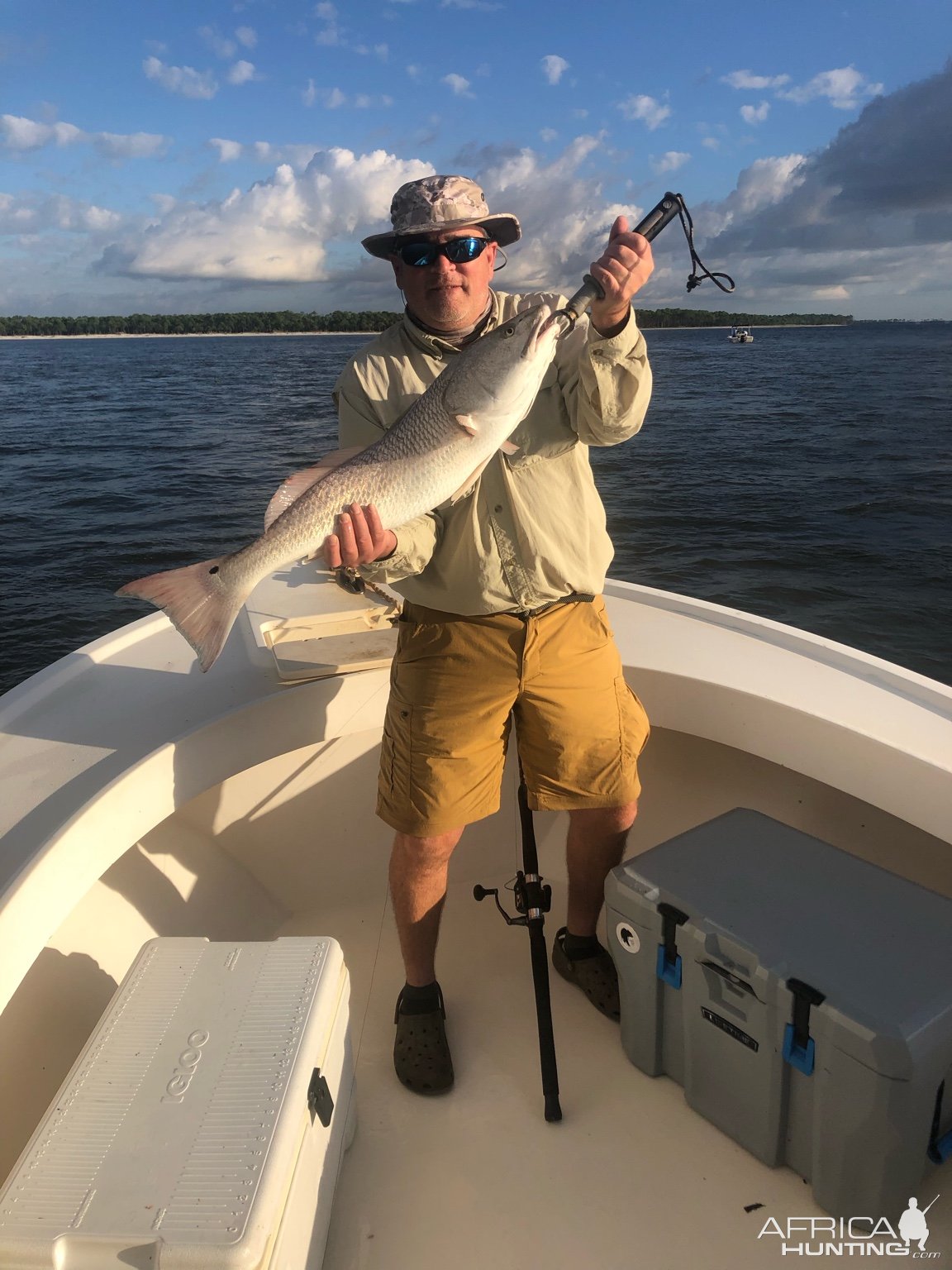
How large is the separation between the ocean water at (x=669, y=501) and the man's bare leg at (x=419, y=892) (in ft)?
32.8

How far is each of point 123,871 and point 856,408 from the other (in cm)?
3836

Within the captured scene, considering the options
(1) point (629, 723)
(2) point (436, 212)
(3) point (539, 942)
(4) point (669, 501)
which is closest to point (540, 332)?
(2) point (436, 212)

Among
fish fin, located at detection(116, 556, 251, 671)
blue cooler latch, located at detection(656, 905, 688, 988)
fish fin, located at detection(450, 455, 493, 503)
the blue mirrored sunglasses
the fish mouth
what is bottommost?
blue cooler latch, located at detection(656, 905, 688, 988)

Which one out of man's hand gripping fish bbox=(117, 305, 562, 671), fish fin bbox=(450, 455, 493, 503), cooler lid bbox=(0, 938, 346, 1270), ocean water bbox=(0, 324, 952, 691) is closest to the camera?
cooler lid bbox=(0, 938, 346, 1270)

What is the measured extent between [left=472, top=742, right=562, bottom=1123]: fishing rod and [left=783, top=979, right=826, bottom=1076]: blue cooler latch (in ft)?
2.72

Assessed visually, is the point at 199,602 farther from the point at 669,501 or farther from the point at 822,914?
the point at 669,501

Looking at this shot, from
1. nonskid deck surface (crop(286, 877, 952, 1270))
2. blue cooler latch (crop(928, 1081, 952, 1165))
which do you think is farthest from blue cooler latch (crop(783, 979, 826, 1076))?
nonskid deck surface (crop(286, 877, 952, 1270))

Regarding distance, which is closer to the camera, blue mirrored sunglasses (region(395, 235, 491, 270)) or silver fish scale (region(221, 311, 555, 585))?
silver fish scale (region(221, 311, 555, 585))

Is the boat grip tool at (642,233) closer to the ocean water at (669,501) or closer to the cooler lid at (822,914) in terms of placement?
the cooler lid at (822,914)

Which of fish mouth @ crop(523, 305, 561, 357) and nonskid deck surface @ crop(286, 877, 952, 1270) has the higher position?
fish mouth @ crop(523, 305, 561, 357)

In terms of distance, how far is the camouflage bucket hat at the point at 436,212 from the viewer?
260cm

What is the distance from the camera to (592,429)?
2.60 metres

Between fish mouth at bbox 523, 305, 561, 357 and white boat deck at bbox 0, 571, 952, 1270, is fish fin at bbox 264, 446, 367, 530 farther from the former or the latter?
white boat deck at bbox 0, 571, 952, 1270

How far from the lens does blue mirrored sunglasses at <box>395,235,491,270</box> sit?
260 centimetres
